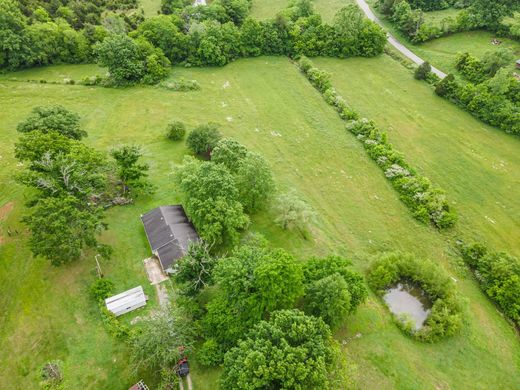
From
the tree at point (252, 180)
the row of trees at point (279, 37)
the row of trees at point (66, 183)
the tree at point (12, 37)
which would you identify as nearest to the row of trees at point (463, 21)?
the row of trees at point (279, 37)

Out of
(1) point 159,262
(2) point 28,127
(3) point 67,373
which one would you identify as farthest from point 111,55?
(3) point 67,373

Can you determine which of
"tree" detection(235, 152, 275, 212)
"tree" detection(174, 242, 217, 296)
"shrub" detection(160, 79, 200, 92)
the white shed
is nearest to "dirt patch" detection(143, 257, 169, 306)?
the white shed

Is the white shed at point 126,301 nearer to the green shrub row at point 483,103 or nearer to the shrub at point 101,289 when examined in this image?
the shrub at point 101,289

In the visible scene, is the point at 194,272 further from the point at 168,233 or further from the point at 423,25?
the point at 423,25

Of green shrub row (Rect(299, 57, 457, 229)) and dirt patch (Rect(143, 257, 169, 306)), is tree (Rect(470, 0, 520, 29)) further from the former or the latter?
dirt patch (Rect(143, 257, 169, 306))

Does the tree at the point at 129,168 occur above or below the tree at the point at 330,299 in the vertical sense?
below

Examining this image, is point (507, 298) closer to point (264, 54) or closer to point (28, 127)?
point (28, 127)
